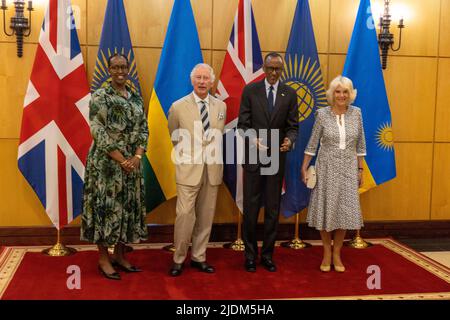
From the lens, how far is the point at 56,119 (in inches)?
179

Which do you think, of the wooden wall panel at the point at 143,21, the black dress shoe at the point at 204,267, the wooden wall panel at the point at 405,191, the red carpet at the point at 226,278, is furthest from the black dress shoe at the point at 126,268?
the wooden wall panel at the point at 405,191

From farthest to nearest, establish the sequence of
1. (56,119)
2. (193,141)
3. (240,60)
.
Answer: (240,60) < (56,119) < (193,141)

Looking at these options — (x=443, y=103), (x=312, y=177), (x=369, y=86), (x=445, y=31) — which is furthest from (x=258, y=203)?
(x=445, y=31)

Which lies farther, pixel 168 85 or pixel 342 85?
pixel 168 85

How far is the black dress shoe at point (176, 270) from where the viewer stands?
4027 mm

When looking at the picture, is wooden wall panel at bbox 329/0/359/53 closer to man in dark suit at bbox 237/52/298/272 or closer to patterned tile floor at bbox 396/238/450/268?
man in dark suit at bbox 237/52/298/272

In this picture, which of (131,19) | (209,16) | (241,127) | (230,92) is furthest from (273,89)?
(131,19)

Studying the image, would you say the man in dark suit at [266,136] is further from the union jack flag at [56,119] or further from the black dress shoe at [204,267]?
the union jack flag at [56,119]

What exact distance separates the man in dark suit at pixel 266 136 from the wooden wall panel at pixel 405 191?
173 centimetres

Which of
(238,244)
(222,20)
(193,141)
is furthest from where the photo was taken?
(222,20)

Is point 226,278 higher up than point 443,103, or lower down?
lower down

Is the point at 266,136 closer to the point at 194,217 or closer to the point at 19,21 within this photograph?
the point at 194,217

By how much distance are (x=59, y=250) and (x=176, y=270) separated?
1263 millimetres

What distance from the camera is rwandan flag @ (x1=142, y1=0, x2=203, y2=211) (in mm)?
4707
